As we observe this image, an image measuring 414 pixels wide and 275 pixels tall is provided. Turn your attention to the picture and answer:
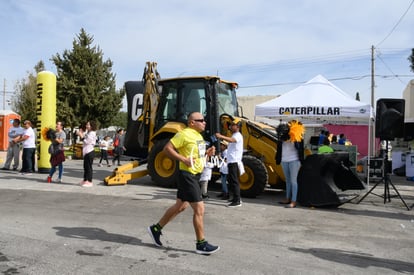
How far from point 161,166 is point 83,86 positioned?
66.0 feet

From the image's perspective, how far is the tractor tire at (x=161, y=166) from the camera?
9.81 metres

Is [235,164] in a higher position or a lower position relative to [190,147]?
lower

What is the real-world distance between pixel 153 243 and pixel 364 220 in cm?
391

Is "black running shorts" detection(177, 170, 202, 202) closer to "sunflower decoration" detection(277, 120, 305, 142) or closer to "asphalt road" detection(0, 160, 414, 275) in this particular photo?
"asphalt road" detection(0, 160, 414, 275)

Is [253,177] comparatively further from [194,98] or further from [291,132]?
[194,98]

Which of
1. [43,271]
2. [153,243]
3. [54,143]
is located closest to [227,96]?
[54,143]

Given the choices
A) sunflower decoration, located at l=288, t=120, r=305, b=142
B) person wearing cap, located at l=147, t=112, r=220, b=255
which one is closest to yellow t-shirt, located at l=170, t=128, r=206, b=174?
person wearing cap, located at l=147, t=112, r=220, b=255

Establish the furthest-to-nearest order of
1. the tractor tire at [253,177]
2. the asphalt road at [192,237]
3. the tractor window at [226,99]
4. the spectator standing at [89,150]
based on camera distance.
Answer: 1. the tractor window at [226,99]
2. the spectator standing at [89,150]
3. the tractor tire at [253,177]
4. the asphalt road at [192,237]

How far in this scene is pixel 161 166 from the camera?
9961 mm

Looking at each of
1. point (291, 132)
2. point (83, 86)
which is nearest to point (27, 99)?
point (83, 86)

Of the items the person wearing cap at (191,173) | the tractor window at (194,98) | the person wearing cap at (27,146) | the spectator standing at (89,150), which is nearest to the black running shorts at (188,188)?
the person wearing cap at (191,173)

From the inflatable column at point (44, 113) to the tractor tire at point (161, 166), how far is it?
13.7 feet

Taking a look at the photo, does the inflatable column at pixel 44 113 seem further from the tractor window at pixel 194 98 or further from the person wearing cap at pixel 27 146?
the tractor window at pixel 194 98

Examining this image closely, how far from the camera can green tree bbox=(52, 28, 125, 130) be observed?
27.9 m
